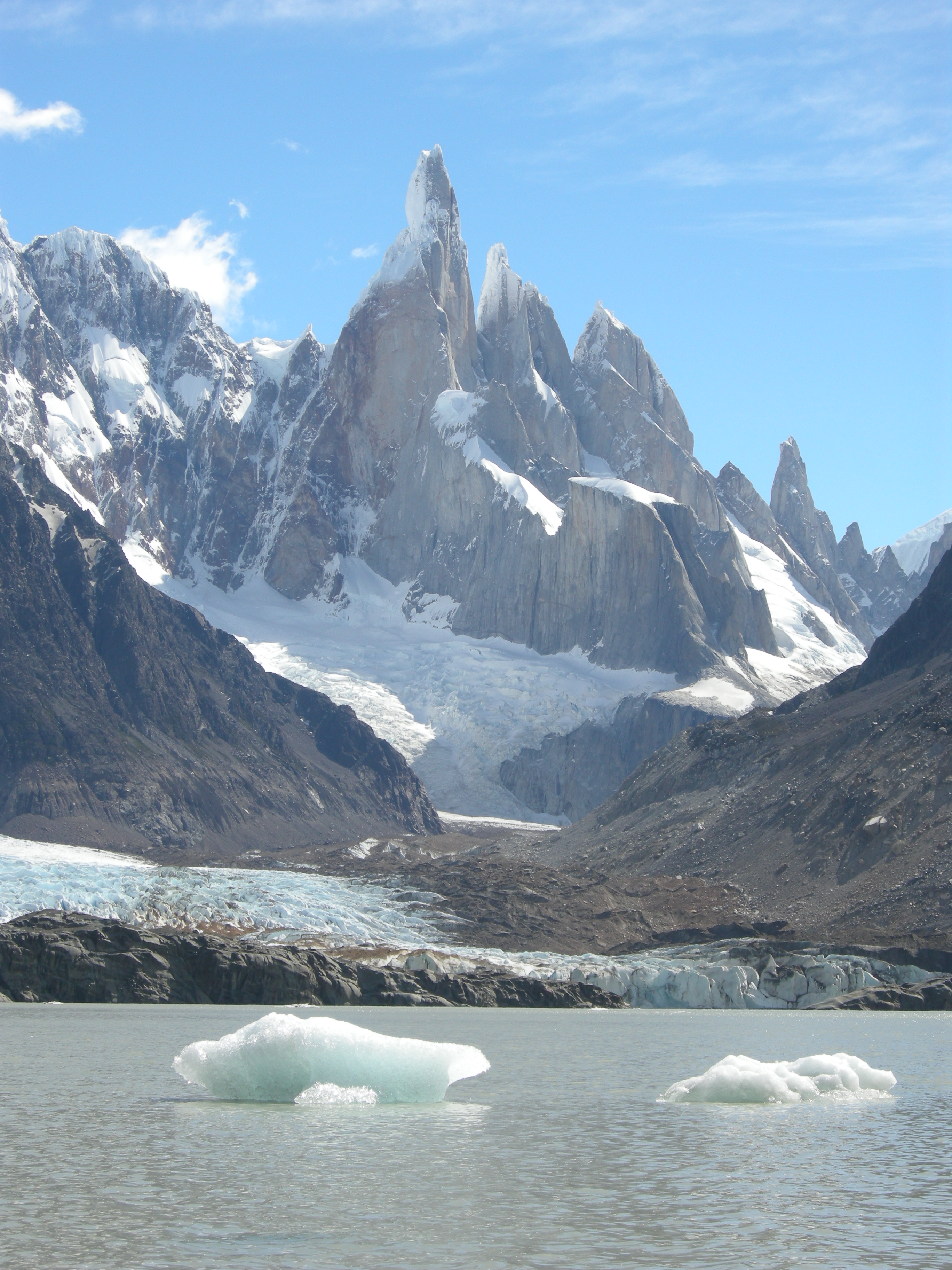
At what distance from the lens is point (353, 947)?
334ft

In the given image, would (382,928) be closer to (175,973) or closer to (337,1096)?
(175,973)

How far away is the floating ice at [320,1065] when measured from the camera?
101ft

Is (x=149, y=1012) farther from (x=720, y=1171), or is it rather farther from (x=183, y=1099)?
(x=720, y=1171)

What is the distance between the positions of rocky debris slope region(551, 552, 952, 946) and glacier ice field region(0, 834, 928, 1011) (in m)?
15.1

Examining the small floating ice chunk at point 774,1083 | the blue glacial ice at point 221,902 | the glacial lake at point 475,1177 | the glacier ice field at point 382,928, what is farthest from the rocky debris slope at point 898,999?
the small floating ice chunk at point 774,1083

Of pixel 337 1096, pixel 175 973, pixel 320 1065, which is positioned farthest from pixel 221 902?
pixel 320 1065

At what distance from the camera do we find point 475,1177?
76.1ft

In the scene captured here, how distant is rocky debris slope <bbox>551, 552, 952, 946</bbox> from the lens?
390ft

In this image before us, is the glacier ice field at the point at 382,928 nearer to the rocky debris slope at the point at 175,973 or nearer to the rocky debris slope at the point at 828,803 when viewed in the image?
the rocky debris slope at the point at 175,973

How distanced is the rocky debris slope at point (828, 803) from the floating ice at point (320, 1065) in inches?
3012

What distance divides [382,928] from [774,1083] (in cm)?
8287

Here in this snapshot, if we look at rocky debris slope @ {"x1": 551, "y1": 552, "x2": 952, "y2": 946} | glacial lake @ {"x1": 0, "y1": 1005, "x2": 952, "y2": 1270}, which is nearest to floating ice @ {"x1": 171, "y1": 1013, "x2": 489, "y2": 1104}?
glacial lake @ {"x1": 0, "y1": 1005, "x2": 952, "y2": 1270}

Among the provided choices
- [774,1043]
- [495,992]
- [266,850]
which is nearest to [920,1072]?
[774,1043]

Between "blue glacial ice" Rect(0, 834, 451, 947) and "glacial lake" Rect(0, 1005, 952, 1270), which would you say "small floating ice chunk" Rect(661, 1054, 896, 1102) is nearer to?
"glacial lake" Rect(0, 1005, 952, 1270)
